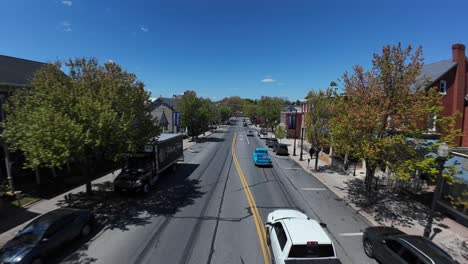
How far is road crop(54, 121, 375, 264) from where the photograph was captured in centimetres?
888

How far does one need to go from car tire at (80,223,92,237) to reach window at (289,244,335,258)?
877cm

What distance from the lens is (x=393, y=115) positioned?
39.9 ft

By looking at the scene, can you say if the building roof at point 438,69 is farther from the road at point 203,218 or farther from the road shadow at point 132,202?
the road shadow at point 132,202

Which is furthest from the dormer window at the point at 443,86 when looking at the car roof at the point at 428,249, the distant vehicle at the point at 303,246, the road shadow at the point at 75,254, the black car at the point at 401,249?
the road shadow at the point at 75,254

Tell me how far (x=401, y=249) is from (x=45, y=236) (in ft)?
41.1

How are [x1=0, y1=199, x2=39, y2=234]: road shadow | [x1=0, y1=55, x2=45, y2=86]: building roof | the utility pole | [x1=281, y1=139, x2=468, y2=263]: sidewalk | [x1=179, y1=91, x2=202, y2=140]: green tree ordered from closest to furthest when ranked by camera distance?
1. [x1=281, y1=139, x2=468, y2=263]: sidewalk
2. [x1=0, y1=199, x2=39, y2=234]: road shadow
3. the utility pole
4. [x1=0, y1=55, x2=45, y2=86]: building roof
5. [x1=179, y1=91, x2=202, y2=140]: green tree

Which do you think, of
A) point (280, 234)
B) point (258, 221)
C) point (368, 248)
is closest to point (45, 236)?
point (280, 234)

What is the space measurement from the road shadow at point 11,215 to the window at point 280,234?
Result: 12.3m

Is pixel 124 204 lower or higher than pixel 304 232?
lower

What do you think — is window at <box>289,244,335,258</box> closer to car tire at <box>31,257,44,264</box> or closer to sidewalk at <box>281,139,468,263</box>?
sidewalk at <box>281,139,468,263</box>

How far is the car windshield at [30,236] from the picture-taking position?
806 cm

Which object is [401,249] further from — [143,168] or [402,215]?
[143,168]

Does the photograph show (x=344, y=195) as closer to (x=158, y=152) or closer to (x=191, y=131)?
(x=158, y=152)

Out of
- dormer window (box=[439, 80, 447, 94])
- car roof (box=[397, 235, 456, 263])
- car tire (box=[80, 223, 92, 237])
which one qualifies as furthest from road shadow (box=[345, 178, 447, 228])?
car tire (box=[80, 223, 92, 237])
